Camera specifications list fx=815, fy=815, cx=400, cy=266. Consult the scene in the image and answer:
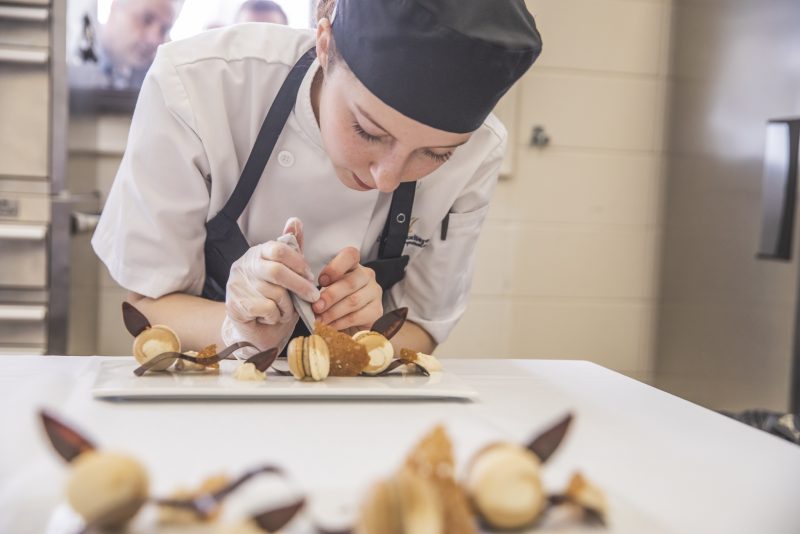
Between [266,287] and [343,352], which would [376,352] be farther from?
[266,287]

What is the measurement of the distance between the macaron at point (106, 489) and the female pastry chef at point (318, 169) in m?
0.53

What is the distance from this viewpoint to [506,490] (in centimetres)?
44

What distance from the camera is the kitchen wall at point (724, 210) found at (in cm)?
210

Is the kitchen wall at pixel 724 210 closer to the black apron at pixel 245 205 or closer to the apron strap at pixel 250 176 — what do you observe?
the black apron at pixel 245 205

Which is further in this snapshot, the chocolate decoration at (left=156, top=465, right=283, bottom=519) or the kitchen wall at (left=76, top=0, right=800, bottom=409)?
the kitchen wall at (left=76, top=0, right=800, bottom=409)

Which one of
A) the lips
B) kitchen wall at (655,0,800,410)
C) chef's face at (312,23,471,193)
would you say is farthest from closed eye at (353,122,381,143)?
kitchen wall at (655,0,800,410)

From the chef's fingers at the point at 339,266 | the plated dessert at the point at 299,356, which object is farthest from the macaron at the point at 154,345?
the chef's fingers at the point at 339,266

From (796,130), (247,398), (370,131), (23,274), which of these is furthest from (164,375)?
(796,130)

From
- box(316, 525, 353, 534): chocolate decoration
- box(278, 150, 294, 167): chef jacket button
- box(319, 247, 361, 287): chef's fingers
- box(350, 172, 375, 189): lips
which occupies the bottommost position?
box(316, 525, 353, 534): chocolate decoration

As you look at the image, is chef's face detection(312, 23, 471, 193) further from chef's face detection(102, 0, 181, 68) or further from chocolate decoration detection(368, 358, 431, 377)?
chef's face detection(102, 0, 181, 68)

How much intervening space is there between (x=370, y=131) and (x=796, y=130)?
1.42 m

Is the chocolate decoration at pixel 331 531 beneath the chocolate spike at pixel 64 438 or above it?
beneath

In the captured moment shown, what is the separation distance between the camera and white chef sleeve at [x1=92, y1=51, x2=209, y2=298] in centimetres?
121

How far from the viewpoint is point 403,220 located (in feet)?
4.29
